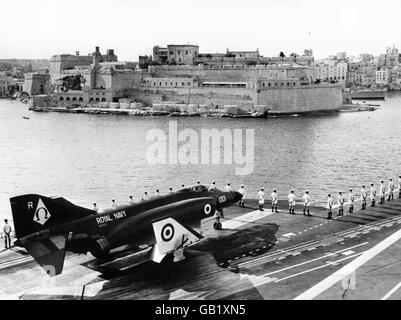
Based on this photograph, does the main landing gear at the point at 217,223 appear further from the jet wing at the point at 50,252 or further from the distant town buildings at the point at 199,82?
the distant town buildings at the point at 199,82

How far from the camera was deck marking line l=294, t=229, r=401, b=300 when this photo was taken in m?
19.7

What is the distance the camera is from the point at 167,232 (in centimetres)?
2147

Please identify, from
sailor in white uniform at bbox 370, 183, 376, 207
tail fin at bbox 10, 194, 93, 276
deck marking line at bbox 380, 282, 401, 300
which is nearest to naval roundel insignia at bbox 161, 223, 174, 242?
tail fin at bbox 10, 194, 93, 276

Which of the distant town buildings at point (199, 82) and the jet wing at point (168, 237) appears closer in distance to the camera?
the jet wing at point (168, 237)

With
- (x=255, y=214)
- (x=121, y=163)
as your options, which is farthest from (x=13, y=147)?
(x=255, y=214)

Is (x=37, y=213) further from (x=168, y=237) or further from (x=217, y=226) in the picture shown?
(x=217, y=226)

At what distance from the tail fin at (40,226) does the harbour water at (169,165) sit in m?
23.6

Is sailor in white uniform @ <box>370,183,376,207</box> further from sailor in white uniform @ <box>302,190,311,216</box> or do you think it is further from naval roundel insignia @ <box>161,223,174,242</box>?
naval roundel insignia @ <box>161,223,174,242</box>

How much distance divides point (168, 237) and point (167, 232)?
0.26 m

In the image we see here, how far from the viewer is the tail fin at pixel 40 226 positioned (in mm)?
20089

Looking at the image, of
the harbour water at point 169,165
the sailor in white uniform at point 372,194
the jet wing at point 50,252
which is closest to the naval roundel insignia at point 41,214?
the jet wing at point 50,252

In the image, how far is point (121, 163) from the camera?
225 ft

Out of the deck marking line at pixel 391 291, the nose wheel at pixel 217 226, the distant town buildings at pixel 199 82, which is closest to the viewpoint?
the deck marking line at pixel 391 291
